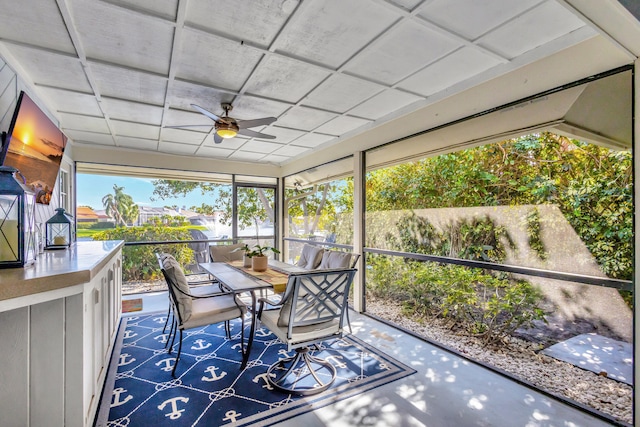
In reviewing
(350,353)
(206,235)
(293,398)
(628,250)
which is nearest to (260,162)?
(206,235)

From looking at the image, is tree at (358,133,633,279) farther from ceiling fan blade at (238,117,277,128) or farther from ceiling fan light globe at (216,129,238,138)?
ceiling fan light globe at (216,129,238,138)

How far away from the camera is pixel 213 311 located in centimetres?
279

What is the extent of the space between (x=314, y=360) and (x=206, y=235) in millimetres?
4932

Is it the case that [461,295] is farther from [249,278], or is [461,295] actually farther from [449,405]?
[249,278]

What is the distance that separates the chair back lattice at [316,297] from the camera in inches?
87.4

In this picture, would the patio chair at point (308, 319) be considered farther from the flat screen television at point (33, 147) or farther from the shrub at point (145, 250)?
the shrub at point (145, 250)

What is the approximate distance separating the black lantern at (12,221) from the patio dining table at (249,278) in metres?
1.50

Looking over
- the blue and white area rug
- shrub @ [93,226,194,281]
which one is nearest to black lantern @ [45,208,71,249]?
the blue and white area rug

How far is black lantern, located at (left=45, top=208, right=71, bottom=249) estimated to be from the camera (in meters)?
2.85

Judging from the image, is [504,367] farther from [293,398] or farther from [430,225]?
[293,398]

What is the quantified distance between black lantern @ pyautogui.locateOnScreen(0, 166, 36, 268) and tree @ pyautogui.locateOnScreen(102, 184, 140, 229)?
19.1 ft

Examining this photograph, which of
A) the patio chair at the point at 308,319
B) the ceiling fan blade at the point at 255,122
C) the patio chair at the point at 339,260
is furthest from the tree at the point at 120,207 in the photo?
the patio chair at the point at 308,319

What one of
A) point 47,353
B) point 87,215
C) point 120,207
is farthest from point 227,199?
point 47,353

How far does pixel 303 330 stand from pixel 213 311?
0.96 metres
